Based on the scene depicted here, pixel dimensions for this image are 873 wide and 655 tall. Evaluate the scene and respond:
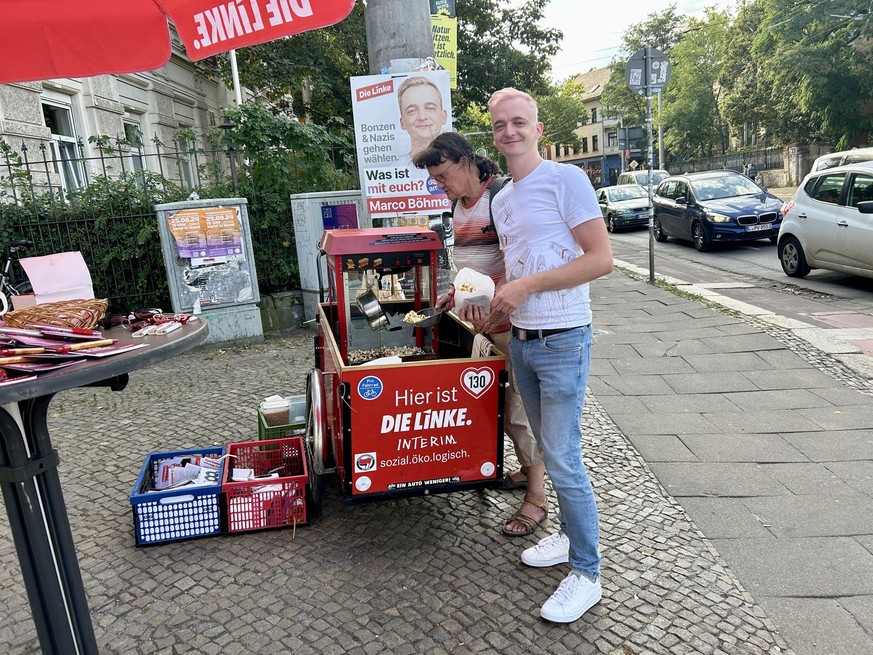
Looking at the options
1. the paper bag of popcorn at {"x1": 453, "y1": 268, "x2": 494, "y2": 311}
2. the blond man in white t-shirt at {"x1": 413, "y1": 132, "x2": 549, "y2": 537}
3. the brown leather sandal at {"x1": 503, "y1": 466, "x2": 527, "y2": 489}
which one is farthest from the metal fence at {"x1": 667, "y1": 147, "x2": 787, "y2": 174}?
the paper bag of popcorn at {"x1": 453, "y1": 268, "x2": 494, "y2": 311}

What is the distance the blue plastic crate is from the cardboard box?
125cm

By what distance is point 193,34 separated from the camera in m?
2.50

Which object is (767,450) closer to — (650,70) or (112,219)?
(112,219)

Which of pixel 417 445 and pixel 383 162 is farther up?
pixel 383 162

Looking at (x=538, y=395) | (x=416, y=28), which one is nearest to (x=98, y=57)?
(x=538, y=395)

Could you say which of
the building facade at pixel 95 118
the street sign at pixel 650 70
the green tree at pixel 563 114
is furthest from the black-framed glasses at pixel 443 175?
the green tree at pixel 563 114

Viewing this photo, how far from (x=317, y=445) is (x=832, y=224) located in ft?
Result: 28.0

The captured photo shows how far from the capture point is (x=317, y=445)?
10.6ft

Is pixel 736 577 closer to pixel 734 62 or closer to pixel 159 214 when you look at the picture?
pixel 159 214

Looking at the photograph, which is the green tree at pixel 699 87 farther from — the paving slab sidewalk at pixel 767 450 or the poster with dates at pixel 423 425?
the poster with dates at pixel 423 425

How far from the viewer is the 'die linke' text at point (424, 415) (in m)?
2.84

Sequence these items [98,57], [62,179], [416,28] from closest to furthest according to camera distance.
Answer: [98,57]
[416,28]
[62,179]

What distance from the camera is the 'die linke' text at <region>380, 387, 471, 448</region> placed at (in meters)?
2.84

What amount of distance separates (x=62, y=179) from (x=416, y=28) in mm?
6419
